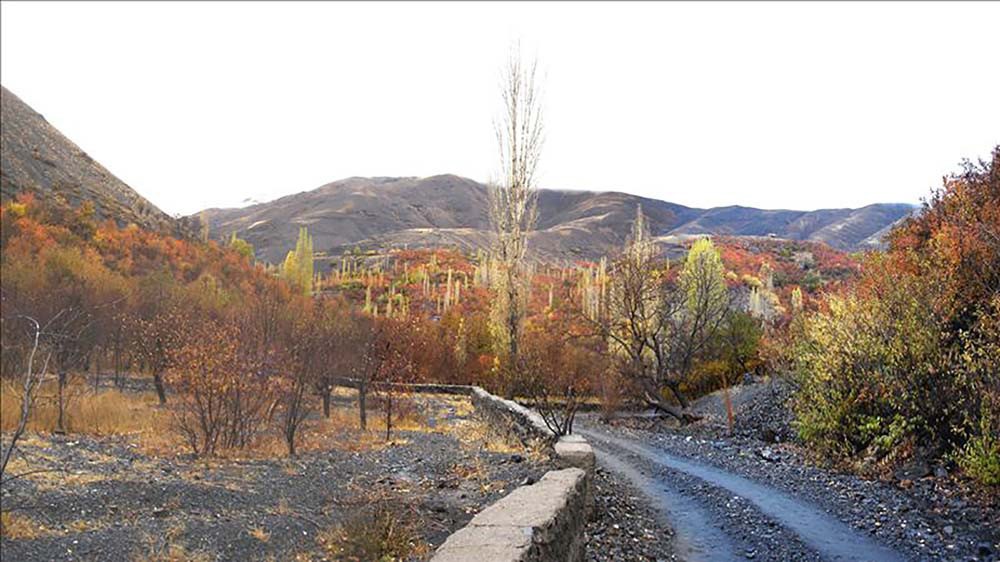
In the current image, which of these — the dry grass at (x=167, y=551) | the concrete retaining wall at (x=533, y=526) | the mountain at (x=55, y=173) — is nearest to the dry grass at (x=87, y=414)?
the dry grass at (x=167, y=551)

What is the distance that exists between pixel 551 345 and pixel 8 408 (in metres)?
17.7

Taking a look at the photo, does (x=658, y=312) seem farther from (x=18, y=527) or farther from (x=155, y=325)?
(x=18, y=527)

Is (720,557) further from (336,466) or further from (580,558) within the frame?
(336,466)

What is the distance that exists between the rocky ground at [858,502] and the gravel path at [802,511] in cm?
1

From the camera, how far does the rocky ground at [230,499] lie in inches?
288

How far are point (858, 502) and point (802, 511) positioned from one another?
902mm

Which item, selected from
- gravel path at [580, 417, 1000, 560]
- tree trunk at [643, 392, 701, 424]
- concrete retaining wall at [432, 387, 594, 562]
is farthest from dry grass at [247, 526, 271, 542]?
tree trunk at [643, 392, 701, 424]

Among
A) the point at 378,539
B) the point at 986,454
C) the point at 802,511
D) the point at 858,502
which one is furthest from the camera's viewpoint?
the point at 858,502

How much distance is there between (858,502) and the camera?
9820 millimetres

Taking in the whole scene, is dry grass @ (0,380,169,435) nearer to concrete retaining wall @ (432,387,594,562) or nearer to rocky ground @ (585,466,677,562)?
rocky ground @ (585,466,677,562)

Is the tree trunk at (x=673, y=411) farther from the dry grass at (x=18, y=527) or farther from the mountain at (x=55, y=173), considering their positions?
the mountain at (x=55, y=173)

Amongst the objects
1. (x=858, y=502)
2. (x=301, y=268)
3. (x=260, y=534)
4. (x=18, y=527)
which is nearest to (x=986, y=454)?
(x=858, y=502)

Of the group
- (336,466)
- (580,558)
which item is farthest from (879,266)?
(336,466)

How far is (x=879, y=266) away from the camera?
13359 millimetres
